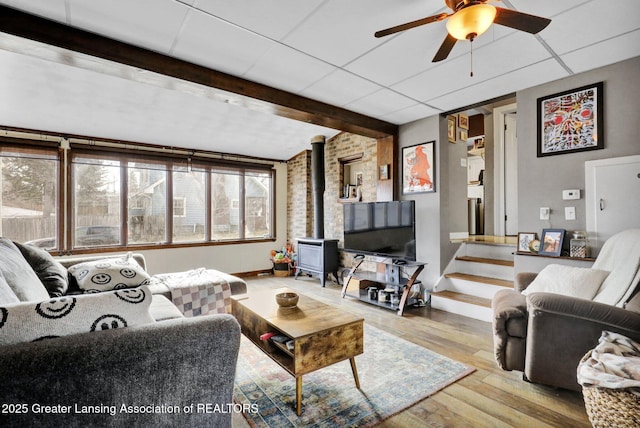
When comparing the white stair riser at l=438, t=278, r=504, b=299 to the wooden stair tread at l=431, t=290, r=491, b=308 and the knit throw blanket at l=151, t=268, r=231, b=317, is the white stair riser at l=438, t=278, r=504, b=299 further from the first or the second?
the knit throw blanket at l=151, t=268, r=231, b=317

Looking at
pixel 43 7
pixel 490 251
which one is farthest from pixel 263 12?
pixel 490 251

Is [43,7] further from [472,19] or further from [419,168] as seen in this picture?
[419,168]

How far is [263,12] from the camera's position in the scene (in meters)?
1.98

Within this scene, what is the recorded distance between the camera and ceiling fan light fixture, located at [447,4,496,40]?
158 cm

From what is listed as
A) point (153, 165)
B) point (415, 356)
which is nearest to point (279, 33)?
point (415, 356)

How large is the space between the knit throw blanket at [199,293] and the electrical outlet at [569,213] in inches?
133

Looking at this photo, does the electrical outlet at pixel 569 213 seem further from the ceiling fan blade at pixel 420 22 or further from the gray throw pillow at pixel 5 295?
the gray throw pillow at pixel 5 295

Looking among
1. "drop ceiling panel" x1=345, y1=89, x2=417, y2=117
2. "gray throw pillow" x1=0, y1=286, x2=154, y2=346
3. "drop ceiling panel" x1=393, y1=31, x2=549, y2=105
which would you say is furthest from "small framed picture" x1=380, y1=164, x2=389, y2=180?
"gray throw pillow" x1=0, y1=286, x2=154, y2=346

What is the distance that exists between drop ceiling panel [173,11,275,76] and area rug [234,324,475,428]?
2.50 meters

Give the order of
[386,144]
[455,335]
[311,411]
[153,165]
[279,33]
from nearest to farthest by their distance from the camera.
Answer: [311,411] → [279,33] → [455,335] → [386,144] → [153,165]

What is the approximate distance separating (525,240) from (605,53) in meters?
1.75

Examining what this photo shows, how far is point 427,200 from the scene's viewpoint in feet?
13.3

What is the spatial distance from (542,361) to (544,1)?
2.27 m

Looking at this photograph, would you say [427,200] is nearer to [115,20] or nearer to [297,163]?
[297,163]
